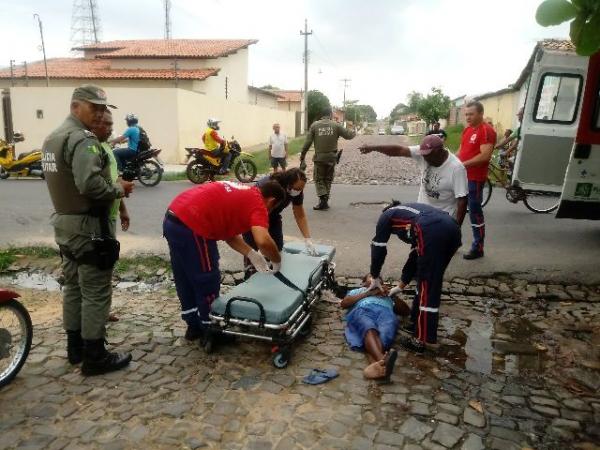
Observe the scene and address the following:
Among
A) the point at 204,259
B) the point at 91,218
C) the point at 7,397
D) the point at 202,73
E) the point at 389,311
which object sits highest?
the point at 202,73

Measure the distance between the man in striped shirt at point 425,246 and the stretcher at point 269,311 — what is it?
684mm

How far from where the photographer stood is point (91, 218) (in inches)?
128

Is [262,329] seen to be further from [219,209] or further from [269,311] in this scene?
[219,209]

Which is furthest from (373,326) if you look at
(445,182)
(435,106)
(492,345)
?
(435,106)

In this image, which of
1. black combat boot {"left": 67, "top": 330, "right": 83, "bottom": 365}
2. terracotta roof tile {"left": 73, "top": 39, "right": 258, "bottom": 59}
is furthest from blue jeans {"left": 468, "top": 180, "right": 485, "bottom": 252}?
terracotta roof tile {"left": 73, "top": 39, "right": 258, "bottom": 59}

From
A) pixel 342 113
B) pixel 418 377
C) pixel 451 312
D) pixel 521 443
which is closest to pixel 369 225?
pixel 451 312

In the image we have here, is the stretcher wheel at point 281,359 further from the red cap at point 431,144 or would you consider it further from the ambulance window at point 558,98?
the ambulance window at point 558,98

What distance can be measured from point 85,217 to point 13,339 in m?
1.13

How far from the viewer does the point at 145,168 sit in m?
11.1

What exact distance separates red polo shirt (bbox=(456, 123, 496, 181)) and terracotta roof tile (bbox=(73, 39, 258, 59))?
2110cm

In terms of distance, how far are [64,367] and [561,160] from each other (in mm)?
7378

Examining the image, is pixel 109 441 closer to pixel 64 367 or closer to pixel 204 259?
pixel 64 367

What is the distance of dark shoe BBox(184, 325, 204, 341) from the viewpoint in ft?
12.7

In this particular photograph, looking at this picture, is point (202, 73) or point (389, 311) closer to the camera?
point (389, 311)
